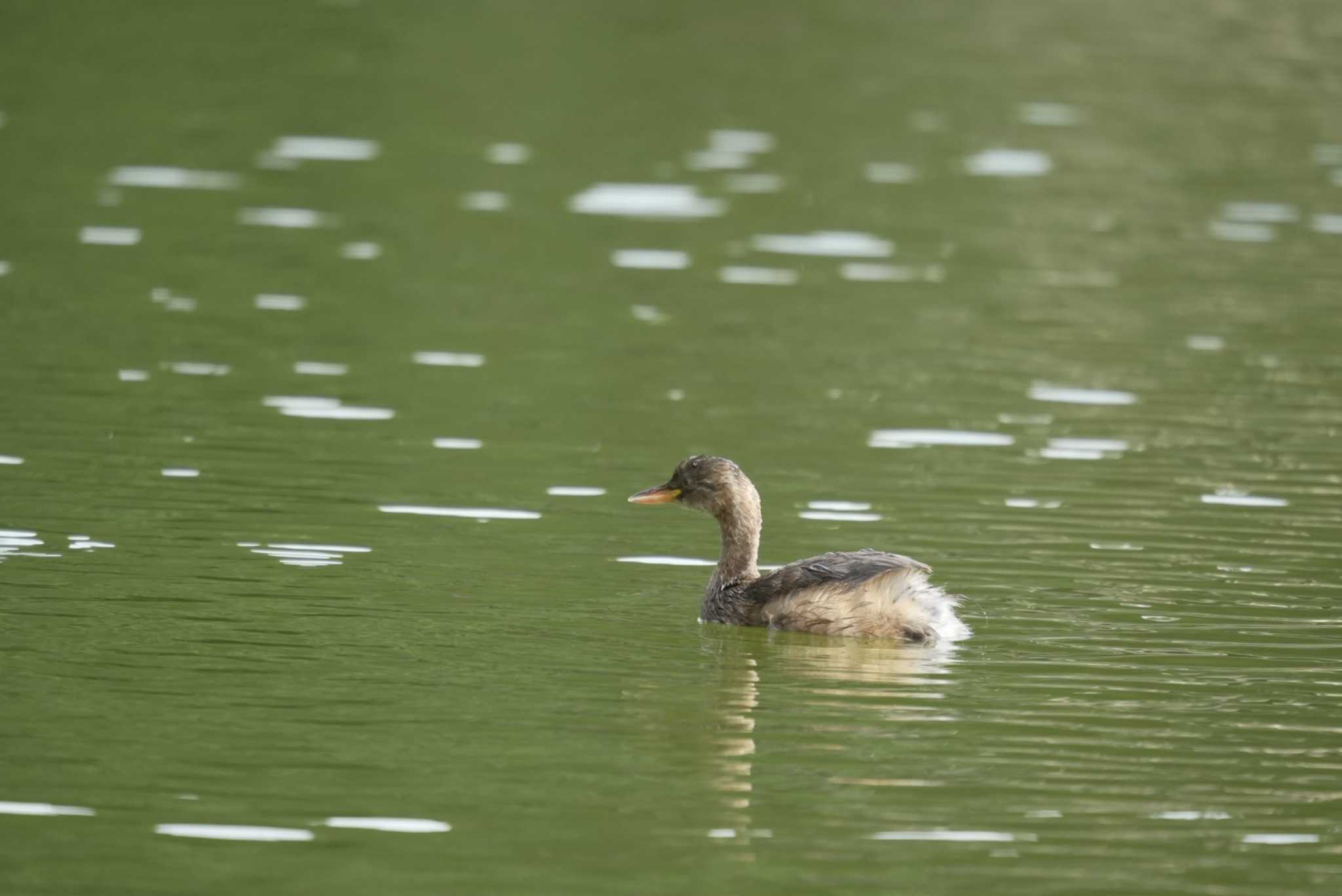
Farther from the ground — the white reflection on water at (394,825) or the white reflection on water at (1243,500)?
the white reflection on water at (1243,500)

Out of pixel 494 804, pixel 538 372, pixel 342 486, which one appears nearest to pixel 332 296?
pixel 538 372

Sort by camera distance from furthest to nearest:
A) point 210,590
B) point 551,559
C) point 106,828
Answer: point 551,559, point 210,590, point 106,828

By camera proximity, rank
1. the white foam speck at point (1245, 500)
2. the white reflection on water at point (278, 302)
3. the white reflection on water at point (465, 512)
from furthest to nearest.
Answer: the white reflection on water at point (278, 302), the white foam speck at point (1245, 500), the white reflection on water at point (465, 512)

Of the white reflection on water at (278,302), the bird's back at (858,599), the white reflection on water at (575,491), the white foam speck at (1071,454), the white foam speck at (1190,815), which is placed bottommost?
the white foam speck at (1190,815)

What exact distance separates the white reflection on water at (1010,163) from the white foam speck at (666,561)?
1523 cm

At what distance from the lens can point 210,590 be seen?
11789mm

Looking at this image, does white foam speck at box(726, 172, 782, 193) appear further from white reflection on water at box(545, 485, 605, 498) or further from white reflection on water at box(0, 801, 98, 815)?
white reflection on water at box(0, 801, 98, 815)

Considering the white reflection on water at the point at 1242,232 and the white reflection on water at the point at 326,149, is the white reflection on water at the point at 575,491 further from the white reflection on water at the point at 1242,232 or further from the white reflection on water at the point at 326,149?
the white reflection on water at the point at 326,149

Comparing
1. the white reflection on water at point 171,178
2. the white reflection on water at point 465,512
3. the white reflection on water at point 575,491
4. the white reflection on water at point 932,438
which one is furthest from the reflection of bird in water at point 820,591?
the white reflection on water at point 171,178

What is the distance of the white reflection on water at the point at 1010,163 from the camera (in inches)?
1104

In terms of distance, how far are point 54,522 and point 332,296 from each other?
7317mm

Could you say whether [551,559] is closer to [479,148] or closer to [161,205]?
[161,205]

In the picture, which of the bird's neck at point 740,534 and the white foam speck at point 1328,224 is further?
the white foam speck at point 1328,224

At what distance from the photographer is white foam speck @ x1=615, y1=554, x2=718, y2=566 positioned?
42.8ft
